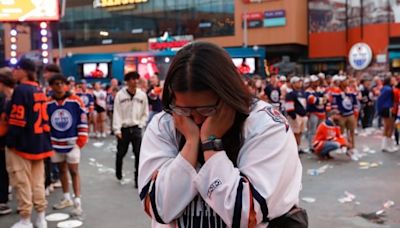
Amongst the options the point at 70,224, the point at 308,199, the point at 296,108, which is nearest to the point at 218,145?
the point at 70,224

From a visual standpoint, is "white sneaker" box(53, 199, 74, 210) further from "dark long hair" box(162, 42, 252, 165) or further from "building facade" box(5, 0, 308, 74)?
"building facade" box(5, 0, 308, 74)

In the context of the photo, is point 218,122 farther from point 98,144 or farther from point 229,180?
point 98,144

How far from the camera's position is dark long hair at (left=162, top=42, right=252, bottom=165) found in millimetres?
1576

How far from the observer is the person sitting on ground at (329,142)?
10484 mm

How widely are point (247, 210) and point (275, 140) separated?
0.25 metres

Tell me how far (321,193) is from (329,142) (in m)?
3.38

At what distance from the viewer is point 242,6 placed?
128ft

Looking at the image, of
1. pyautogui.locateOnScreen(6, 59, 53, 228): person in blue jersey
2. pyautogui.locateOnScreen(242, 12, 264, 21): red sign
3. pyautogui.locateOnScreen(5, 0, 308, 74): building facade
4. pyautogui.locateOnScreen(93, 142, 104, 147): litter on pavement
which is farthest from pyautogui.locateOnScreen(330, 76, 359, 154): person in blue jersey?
pyautogui.locateOnScreen(242, 12, 264, 21): red sign

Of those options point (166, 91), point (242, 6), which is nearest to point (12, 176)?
point (166, 91)

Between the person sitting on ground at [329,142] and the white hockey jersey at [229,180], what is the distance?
9111mm

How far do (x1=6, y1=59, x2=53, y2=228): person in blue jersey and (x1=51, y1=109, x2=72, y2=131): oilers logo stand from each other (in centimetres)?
77

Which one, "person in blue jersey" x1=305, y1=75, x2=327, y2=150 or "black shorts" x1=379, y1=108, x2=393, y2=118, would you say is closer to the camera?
"person in blue jersey" x1=305, y1=75, x2=327, y2=150

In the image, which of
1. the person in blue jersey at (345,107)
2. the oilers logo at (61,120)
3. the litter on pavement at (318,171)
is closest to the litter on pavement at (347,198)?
the litter on pavement at (318,171)

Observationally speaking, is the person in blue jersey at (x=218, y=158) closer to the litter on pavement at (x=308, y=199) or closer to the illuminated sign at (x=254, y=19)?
the litter on pavement at (x=308, y=199)
